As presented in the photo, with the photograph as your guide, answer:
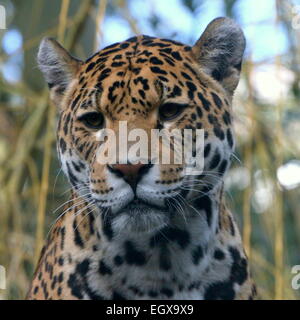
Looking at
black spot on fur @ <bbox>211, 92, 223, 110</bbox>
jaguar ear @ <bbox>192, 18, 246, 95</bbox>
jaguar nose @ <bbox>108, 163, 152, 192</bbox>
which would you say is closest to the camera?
jaguar nose @ <bbox>108, 163, 152, 192</bbox>

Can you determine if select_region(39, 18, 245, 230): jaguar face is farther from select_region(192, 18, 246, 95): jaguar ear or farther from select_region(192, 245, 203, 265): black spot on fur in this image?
select_region(192, 245, 203, 265): black spot on fur

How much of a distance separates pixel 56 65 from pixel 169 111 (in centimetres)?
85

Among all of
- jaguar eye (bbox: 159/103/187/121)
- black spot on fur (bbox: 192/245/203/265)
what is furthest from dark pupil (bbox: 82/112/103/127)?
black spot on fur (bbox: 192/245/203/265)

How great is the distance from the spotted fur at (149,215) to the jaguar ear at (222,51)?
2.9 inches

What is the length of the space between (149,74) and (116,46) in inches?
18.3

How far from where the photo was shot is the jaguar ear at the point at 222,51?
4.11 meters

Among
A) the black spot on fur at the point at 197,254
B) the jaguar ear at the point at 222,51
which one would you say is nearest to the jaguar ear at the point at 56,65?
the jaguar ear at the point at 222,51

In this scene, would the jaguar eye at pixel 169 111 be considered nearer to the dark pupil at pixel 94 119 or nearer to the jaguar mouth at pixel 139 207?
the dark pupil at pixel 94 119

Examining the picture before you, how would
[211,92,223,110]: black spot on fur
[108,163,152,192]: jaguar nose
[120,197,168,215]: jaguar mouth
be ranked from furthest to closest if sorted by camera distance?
[211,92,223,110]: black spot on fur → [120,197,168,215]: jaguar mouth → [108,163,152,192]: jaguar nose

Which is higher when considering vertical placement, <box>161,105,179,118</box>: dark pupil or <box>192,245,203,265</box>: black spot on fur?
<box>161,105,179,118</box>: dark pupil

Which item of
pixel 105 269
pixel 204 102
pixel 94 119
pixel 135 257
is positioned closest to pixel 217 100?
pixel 204 102

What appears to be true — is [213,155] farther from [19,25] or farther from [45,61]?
[19,25]

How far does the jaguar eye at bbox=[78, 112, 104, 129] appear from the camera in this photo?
3841 millimetres

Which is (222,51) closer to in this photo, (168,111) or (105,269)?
(168,111)
